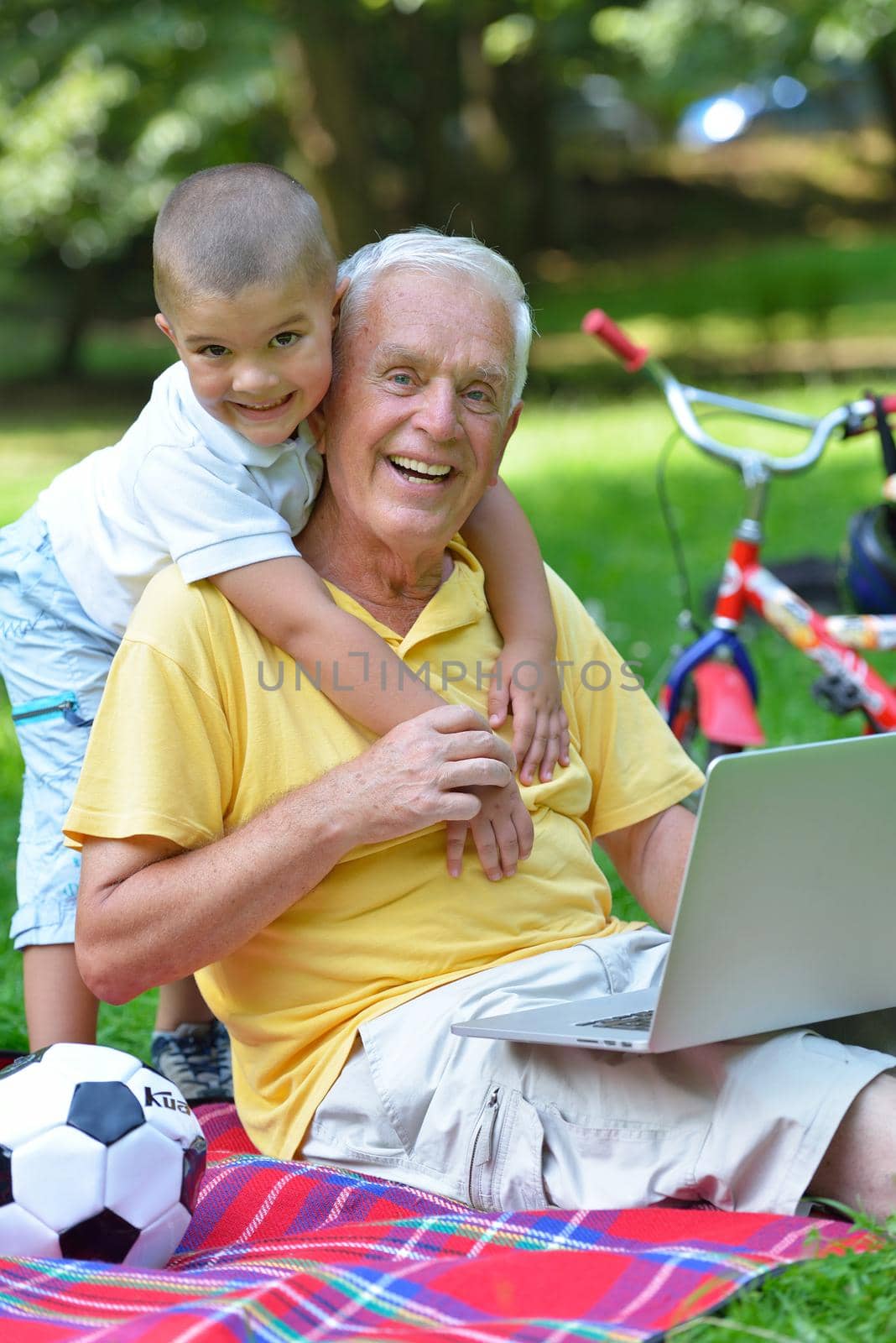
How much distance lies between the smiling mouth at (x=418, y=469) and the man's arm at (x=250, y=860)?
0.40 meters

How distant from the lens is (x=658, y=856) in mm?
2684

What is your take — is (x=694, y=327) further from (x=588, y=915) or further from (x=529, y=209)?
(x=588, y=915)

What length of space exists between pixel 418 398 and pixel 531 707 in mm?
507

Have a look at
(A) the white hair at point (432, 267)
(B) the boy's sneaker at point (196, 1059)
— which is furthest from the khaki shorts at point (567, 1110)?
(A) the white hair at point (432, 267)

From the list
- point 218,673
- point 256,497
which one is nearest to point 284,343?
point 256,497

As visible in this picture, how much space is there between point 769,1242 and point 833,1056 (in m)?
0.26

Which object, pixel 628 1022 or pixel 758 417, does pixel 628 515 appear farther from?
pixel 628 1022

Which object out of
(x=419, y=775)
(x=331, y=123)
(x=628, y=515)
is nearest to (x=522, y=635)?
(x=419, y=775)

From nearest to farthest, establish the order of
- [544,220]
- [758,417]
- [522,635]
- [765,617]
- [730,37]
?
[522,635] < [758,417] < [765,617] < [730,37] < [544,220]

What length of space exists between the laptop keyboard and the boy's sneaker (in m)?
1.08

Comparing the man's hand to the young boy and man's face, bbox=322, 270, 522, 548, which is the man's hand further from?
man's face, bbox=322, 270, 522, 548

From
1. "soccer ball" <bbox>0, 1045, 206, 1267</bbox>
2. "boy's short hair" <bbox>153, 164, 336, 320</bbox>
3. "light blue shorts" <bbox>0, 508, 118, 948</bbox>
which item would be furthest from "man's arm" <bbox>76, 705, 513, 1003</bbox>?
"boy's short hair" <bbox>153, 164, 336, 320</bbox>

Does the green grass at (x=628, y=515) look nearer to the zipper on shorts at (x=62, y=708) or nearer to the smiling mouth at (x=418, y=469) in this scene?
the zipper on shorts at (x=62, y=708)

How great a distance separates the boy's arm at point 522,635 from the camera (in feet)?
8.30
